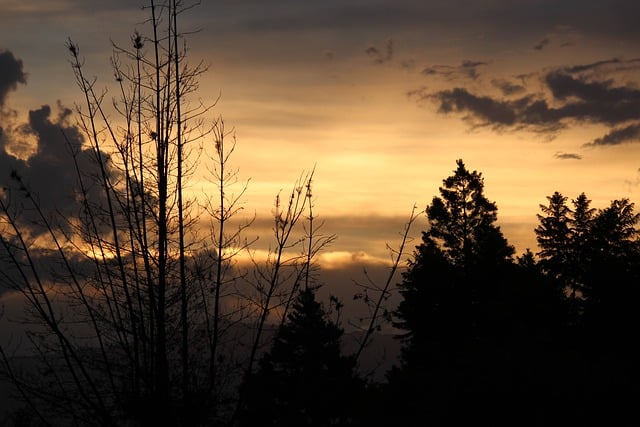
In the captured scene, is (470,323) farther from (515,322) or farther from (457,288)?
(515,322)

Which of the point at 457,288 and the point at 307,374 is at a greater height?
the point at 457,288

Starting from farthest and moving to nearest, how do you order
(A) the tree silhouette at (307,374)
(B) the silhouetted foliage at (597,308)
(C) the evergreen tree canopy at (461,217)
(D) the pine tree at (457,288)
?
(C) the evergreen tree canopy at (461,217), (D) the pine tree at (457,288), (A) the tree silhouette at (307,374), (B) the silhouetted foliage at (597,308)

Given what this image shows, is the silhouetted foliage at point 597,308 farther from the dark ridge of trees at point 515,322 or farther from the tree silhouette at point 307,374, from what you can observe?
the tree silhouette at point 307,374

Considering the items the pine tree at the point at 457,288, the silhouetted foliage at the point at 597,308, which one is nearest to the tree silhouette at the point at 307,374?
the pine tree at the point at 457,288

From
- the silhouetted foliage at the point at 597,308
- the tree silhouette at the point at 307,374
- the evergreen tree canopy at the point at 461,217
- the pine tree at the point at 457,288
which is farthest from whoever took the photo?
the evergreen tree canopy at the point at 461,217

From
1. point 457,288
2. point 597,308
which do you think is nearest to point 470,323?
point 457,288

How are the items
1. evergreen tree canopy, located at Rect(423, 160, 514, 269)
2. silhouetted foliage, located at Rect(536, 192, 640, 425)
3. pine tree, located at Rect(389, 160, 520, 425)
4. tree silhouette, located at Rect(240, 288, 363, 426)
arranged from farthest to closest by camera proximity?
evergreen tree canopy, located at Rect(423, 160, 514, 269) < pine tree, located at Rect(389, 160, 520, 425) < tree silhouette, located at Rect(240, 288, 363, 426) < silhouetted foliage, located at Rect(536, 192, 640, 425)

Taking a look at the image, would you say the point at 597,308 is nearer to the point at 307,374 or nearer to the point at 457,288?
the point at 457,288

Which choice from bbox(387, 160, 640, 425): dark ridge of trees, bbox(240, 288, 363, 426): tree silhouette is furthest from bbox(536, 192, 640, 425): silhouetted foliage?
bbox(240, 288, 363, 426): tree silhouette

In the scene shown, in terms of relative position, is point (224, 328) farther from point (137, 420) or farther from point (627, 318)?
point (627, 318)

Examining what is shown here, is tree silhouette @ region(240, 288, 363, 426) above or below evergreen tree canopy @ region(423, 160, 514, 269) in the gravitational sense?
below

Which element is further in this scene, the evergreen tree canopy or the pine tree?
the evergreen tree canopy

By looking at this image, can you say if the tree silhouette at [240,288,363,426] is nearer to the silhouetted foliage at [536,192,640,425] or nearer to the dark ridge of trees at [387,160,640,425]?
the dark ridge of trees at [387,160,640,425]

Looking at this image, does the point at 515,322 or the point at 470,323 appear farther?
the point at 470,323
